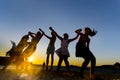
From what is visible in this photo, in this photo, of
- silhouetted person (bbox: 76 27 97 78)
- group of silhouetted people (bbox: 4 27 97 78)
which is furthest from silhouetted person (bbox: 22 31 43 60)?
silhouetted person (bbox: 76 27 97 78)

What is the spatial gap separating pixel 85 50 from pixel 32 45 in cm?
426

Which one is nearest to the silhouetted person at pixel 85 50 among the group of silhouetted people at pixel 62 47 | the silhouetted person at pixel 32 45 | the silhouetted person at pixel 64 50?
the group of silhouetted people at pixel 62 47

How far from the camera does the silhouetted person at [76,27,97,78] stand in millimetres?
14578

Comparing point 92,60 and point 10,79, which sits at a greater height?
point 92,60

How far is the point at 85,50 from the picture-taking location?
14.8 meters

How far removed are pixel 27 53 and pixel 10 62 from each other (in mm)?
1124

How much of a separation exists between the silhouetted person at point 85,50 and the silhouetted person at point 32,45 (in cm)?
354

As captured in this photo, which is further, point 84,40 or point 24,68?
point 24,68

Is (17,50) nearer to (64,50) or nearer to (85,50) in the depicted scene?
(64,50)

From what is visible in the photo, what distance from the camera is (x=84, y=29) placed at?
607 inches

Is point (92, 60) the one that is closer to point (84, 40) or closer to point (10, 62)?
point (84, 40)

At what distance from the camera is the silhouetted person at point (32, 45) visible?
17759mm

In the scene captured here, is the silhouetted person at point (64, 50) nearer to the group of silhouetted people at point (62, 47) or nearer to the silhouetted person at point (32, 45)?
the group of silhouetted people at point (62, 47)

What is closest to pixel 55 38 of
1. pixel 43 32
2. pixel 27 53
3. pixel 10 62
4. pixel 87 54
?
pixel 43 32
